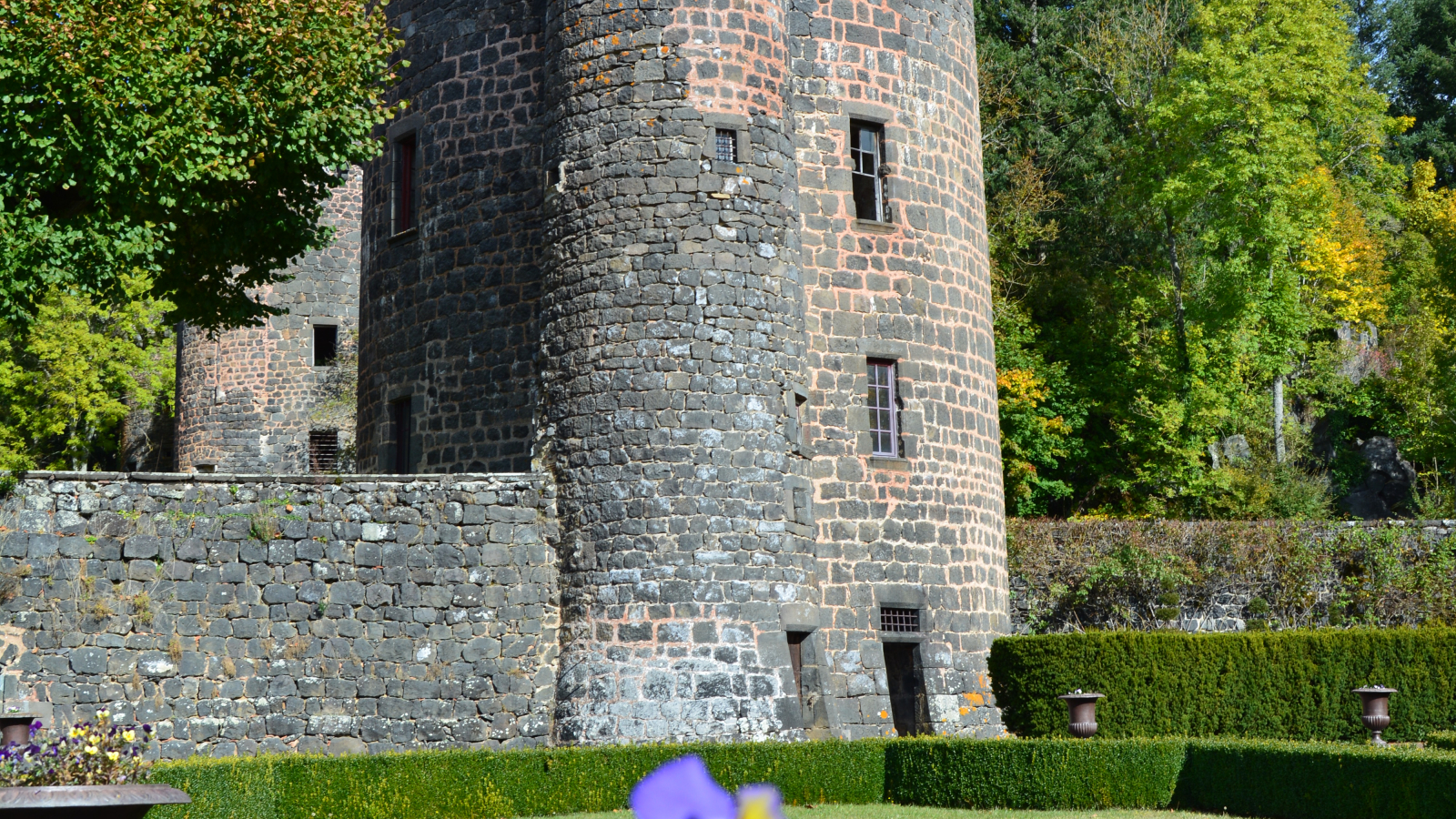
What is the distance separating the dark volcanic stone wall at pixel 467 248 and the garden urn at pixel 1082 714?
741 cm

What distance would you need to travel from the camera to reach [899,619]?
62.0ft

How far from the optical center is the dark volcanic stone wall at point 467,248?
19047 millimetres

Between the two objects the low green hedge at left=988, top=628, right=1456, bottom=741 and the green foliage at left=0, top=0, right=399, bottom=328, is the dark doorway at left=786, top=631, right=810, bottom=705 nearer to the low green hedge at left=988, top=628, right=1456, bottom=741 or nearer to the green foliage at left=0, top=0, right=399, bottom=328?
the low green hedge at left=988, top=628, right=1456, bottom=741

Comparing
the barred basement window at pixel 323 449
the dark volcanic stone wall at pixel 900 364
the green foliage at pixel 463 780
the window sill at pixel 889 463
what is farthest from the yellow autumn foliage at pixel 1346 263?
the green foliage at pixel 463 780

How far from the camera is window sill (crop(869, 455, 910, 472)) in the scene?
1897 centimetres

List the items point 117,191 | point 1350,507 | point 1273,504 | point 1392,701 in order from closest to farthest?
point 117,191, point 1392,701, point 1273,504, point 1350,507

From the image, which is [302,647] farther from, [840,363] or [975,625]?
[975,625]

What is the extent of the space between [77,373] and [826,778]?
1180 inches

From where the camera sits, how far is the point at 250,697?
16.0 metres

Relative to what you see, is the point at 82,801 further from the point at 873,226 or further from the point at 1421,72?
the point at 1421,72

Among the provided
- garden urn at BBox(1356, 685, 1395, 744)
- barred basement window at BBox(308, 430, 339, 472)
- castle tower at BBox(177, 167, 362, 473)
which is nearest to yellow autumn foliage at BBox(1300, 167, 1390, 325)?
garden urn at BBox(1356, 685, 1395, 744)

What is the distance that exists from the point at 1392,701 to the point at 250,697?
542 inches

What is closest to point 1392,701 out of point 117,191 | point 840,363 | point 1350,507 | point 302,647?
point 840,363

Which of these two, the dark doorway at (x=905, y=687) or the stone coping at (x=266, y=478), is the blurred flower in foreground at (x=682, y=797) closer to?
the stone coping at (x=266, y=478)
